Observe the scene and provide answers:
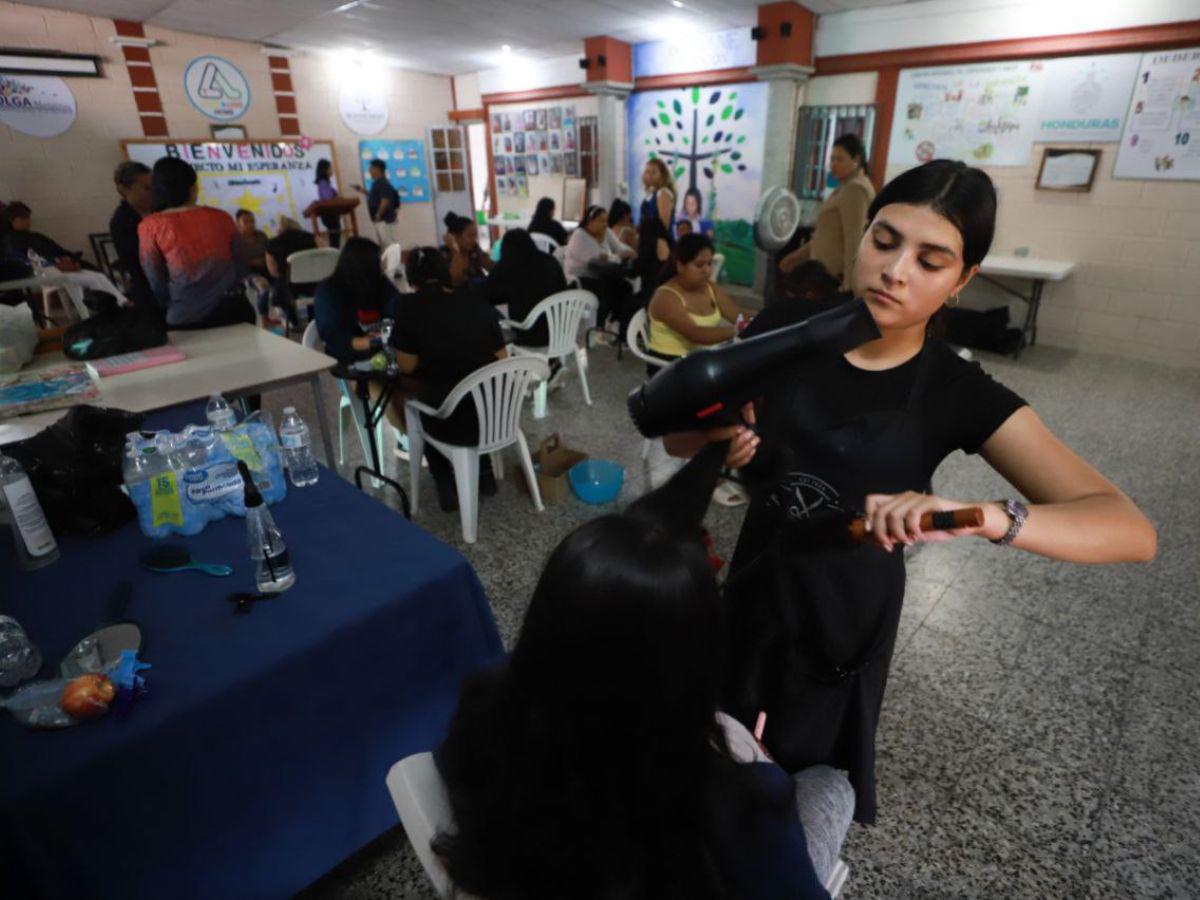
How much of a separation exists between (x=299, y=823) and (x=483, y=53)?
341 inches

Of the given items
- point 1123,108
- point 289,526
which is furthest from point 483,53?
point 289,526

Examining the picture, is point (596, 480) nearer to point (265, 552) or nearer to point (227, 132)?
point (265, 552)

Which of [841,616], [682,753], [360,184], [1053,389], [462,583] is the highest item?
[360,184]

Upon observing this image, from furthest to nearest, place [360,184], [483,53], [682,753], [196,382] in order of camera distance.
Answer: [360,184]
[483,53]
[196,382]
[682,753]

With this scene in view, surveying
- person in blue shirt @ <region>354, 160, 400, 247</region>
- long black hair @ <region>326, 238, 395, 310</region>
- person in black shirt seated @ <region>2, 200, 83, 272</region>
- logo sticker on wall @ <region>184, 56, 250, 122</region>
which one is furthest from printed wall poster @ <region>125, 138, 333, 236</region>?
long black hair @ <region>326, 238, 395, 310</region>

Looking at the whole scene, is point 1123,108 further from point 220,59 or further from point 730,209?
point 220,59

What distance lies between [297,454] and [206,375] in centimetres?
93

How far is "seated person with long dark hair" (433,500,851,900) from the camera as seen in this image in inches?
22.2

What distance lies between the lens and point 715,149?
260 inches

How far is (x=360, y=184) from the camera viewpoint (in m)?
8.76

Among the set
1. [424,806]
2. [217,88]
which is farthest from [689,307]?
[217,88]

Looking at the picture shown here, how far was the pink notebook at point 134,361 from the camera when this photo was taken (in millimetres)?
2288

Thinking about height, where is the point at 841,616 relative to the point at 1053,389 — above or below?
above

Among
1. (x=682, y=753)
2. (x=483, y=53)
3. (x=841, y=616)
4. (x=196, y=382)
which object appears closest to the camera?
(x=682, y=753)
